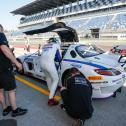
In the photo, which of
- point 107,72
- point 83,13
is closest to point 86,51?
point 107,72

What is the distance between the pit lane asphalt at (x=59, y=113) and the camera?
154 inches

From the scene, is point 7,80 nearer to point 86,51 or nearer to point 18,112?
point 18,112

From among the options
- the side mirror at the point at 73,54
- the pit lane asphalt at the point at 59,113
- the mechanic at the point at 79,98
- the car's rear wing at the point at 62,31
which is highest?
the car's rear wing at the point at 62,31

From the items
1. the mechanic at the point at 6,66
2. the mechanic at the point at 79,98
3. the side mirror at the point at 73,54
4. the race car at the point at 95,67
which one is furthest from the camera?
the side mirror at the point at 73,54

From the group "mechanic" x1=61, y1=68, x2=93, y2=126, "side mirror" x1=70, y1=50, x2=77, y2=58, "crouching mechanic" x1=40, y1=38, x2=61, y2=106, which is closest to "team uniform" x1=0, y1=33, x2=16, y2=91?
"crouching mechanic" x1=40, y1=38, x2=61, y2=106

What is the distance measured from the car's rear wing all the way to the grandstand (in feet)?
80.8

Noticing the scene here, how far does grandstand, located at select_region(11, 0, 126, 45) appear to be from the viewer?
3912cm

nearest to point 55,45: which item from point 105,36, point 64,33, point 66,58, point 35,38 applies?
point 66,58

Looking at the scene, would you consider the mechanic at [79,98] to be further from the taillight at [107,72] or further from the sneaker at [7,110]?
the sneaker at [7,110]

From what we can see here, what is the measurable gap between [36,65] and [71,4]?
1874 inches

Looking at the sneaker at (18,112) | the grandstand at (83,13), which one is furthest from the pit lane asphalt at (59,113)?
the grandstand at (83,13)

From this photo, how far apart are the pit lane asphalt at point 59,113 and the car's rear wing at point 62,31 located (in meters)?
1.62

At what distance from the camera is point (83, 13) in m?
48.9

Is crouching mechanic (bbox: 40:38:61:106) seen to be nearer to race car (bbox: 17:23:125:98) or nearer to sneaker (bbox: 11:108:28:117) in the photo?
race car (bbox: 17:23:125:98)
